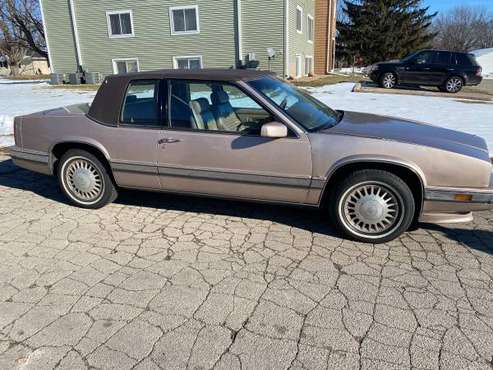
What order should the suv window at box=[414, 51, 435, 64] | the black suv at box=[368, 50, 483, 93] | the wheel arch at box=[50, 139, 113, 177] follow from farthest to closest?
1. the suv window at box=[414, 51, 435, 64]
2. the black suv at box=[368, 50, 483, 93]
3. the wheel arch at box=[50, 139, 113, 177]

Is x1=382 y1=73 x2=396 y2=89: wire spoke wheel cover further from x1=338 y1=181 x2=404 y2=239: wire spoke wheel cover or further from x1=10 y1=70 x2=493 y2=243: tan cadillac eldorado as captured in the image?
x1=338 y1=181 x2=404 y2=239: wire spoke wheel cover

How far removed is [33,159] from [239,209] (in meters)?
2.53

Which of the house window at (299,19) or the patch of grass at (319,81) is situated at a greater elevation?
the house window at (299,19)

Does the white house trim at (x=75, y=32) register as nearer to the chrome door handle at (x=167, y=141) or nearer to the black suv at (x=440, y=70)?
the black suv at (x=440, y=70)

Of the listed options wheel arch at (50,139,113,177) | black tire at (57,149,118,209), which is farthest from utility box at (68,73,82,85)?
black tire at (57,149,118,209)

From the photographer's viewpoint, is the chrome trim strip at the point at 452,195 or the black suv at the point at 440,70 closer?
the chrome trim strip at the point at 452,195

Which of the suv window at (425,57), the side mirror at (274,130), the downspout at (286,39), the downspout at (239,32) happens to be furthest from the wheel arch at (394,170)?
the downspout at (239,32)

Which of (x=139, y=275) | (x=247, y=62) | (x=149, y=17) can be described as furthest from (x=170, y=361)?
(x=149, y=17)

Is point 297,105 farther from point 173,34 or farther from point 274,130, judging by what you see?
point 173,34

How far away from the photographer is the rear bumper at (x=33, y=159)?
14.8 feet

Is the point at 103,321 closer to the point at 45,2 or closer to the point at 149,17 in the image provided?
the point at 149,17

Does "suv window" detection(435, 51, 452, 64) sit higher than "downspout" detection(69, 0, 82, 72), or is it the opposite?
"downspout" detection(69, 0, 82, 72)

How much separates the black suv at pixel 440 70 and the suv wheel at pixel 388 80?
0.05m

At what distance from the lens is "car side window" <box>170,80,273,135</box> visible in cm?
383
